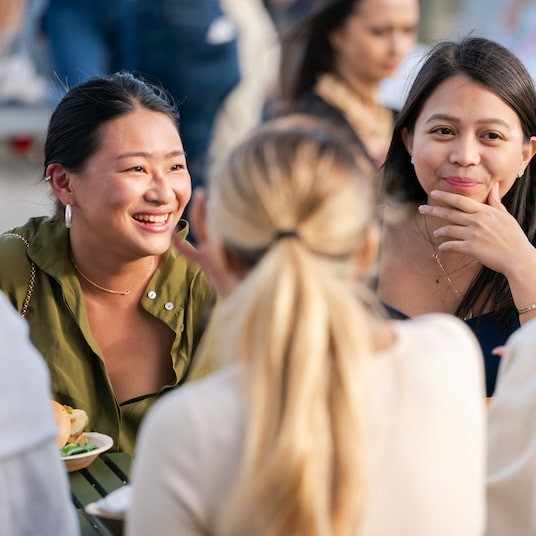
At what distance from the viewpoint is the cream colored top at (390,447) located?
1.56 metres

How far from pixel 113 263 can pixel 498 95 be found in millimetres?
1103

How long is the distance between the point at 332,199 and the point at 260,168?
110 millimetres

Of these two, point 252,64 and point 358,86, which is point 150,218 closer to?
point 358,86

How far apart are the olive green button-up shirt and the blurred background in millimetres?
2046

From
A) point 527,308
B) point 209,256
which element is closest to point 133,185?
point 527,308

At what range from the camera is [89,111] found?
2.98 metres

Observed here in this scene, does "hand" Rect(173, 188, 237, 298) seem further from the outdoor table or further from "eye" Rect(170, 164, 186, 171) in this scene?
"eye" Rect(170, 164, 186, 171)

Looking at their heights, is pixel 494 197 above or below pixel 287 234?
above

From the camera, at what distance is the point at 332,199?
161cm

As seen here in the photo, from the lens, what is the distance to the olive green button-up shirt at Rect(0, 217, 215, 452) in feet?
9.37

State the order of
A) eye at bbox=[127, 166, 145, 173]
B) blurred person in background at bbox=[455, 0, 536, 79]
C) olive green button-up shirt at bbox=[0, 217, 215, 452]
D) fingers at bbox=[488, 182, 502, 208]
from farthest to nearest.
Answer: blurred person in background at bbox=[455, 0, 536, 79] → fingers at bbox=[488, 182, 502, 208] → eye at bbox=[127, 166, 145, 173] → olive green button-up shirt at bbox=[0, 217, 215, 452]

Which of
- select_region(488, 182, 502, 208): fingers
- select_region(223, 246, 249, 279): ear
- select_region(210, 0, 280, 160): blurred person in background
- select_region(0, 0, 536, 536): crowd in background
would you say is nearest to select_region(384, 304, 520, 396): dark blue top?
select_region(0, 0, 536, 536): crowd in background

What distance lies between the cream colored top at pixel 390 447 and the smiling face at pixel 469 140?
4.45ft

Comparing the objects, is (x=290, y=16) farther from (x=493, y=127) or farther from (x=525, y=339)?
(x=525, y=339)
